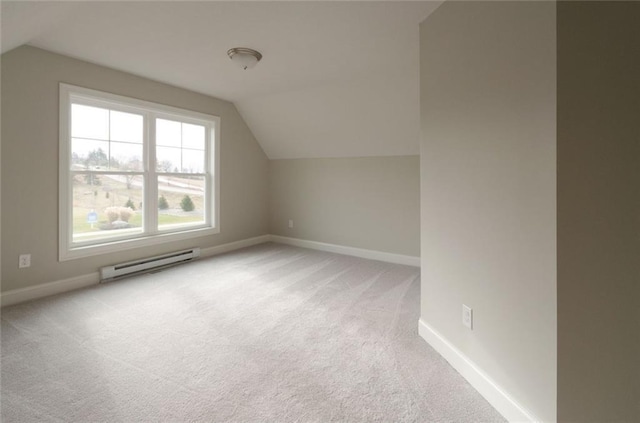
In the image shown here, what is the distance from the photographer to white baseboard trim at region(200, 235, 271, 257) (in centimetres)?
443

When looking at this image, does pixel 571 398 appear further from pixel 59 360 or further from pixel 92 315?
pixel 92 315

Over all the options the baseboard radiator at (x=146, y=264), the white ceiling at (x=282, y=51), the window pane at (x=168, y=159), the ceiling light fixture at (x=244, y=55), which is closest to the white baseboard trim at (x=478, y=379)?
the white ceiling at (x=282, y=51)

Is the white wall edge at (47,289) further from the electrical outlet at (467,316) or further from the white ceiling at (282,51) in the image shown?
the electrical outlet at (467,316)

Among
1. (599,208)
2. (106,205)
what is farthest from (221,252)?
(599,208)

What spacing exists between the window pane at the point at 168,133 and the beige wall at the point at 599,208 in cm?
412

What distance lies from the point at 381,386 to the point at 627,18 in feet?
6.56

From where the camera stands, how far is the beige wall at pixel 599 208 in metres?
1.14

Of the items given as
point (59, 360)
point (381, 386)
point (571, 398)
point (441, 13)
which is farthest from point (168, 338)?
point (441, 13)

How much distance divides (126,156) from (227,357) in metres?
2.87

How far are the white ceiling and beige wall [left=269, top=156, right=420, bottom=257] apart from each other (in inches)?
10.2

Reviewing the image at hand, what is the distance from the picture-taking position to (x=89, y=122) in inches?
128

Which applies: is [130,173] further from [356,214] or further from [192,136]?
[356,214]

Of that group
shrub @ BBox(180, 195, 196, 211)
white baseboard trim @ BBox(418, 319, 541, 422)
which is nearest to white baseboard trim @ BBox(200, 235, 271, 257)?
shrub @ BBox(180, 195, 196, 211)

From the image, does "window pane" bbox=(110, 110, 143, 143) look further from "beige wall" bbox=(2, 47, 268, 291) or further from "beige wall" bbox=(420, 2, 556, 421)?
"beige wall" bbox=(420, 2, 556, 421)
